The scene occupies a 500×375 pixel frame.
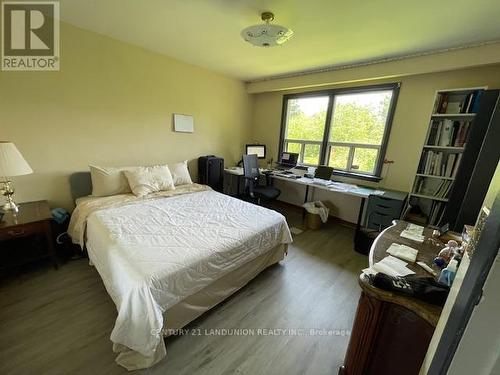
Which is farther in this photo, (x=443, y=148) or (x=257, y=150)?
(x=257, y=150)

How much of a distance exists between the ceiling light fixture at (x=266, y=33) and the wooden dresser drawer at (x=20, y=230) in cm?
249

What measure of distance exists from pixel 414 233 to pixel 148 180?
2.81 metres

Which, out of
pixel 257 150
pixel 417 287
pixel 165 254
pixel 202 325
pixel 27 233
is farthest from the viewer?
pixel 257 150

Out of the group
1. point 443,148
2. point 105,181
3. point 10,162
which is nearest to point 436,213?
point 443,148

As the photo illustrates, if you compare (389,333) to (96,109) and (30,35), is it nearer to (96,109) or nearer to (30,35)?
(96,109)

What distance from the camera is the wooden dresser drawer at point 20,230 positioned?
1784mm

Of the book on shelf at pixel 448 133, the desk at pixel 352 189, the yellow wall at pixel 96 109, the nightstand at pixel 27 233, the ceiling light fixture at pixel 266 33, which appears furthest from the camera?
the desk at pixel 352 189

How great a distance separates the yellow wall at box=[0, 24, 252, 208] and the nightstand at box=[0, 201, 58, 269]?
1.24 ft

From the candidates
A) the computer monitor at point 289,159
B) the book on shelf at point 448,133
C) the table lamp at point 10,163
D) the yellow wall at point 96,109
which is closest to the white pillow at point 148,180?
the yellow wall at point 96,109

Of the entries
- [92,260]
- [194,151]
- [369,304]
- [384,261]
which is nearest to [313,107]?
[194,151]

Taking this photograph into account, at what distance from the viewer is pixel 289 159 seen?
410cm

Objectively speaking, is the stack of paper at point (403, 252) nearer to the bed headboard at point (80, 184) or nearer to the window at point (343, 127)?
the window at point (343, 127)

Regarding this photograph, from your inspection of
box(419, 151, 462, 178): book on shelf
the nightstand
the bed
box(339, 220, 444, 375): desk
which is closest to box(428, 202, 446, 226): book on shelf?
box(419, 151, 462, 178): book on shelf

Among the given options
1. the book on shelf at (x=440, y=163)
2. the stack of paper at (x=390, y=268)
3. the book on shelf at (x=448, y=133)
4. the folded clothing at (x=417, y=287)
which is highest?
the book on shelf at (x=448, y=133)
